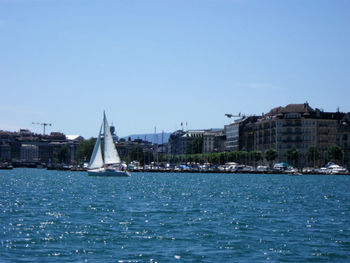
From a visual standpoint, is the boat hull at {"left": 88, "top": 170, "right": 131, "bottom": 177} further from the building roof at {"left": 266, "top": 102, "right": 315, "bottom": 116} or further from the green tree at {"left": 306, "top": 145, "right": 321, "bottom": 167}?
the building roof at {"left": 266, "top": 102, "right": 315, "bottom": 116}

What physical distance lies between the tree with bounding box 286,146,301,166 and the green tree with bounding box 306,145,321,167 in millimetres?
2518

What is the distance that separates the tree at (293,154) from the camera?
6924 inches

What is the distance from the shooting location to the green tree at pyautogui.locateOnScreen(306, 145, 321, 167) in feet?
573

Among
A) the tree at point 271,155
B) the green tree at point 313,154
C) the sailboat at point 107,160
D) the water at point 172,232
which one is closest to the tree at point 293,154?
the green tree at point 313,154

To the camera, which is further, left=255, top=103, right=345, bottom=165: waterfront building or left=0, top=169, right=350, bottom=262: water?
left=255, top=103, right=345, bottom=165: waterfront building

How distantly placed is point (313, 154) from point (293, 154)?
4573 millimetres

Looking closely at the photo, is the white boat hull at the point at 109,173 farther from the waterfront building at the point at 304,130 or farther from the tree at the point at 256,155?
the tree at the point at 256,155

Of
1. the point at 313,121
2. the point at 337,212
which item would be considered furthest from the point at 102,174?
the point at 337,212

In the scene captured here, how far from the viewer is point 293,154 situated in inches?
6924

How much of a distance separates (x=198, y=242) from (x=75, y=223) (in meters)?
9.62

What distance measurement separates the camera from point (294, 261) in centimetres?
2858

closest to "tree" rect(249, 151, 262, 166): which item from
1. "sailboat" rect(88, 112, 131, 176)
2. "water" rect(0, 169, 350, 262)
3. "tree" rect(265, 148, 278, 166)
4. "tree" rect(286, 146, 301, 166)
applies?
"tree" rect(265, 148, 278, 166)

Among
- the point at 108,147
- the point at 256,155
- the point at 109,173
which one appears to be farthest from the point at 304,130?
the point at 108,147

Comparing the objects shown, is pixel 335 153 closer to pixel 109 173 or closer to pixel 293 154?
pixel 293 154
